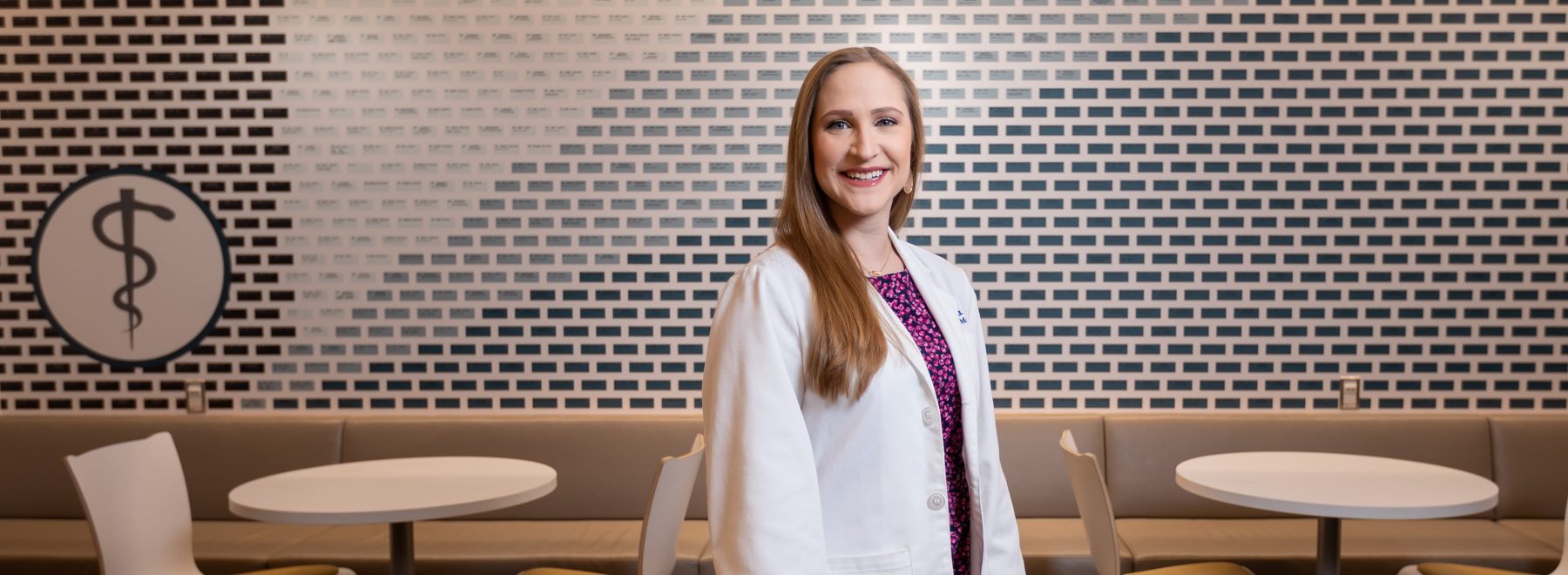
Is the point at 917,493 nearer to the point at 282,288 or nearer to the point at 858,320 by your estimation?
the point at 858,320

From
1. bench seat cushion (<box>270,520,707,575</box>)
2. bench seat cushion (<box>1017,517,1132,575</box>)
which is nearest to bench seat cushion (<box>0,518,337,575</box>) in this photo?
bench seat cushion (<box>270,520,707,575</box>)

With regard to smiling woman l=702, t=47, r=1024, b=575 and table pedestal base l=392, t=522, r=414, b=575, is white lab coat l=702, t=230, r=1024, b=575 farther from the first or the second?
table pedestal base l=392, t=522, r=414, b=575

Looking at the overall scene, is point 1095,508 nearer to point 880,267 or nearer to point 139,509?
point 880,267

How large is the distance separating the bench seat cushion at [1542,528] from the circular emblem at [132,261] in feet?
16.1

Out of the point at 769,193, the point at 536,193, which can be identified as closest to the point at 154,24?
the point at 536,193

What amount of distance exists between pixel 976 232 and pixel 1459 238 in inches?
72.9

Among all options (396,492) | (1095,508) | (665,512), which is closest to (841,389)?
(665,512)

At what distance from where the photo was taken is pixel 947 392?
141cm

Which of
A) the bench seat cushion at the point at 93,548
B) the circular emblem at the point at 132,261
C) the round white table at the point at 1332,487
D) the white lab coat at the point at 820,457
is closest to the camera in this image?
the white lab coat at the point at 820,457

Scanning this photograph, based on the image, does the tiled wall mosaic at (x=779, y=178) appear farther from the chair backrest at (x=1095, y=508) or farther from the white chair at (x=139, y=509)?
the chair backrest at (x=1095, y=508)

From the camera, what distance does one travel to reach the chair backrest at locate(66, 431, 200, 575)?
2807 millimetres

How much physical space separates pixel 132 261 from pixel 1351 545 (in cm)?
462

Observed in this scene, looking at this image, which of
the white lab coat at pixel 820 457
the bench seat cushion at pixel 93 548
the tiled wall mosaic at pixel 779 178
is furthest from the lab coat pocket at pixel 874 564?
the bench seat cushion at pixel 93 548

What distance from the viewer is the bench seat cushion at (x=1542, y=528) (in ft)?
11.5
